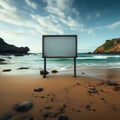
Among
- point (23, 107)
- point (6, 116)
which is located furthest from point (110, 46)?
point (6, 116)

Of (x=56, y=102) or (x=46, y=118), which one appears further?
(x=56, y=102)

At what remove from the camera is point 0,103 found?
4.33 meters

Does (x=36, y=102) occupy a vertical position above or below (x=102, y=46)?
below

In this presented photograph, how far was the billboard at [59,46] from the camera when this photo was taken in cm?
823

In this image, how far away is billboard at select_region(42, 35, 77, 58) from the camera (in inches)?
324

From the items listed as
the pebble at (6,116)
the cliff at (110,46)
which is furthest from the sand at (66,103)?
the cliff at (110,46)

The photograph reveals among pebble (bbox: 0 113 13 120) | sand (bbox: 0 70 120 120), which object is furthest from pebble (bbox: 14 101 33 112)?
pebble (bbox: 0 113 13 120)

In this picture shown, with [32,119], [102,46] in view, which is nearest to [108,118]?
[32,119]

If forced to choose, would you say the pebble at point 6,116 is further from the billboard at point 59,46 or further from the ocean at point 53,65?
the ocean at point 53,65

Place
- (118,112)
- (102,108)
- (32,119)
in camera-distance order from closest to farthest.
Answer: (32,119), (118,112), (102,108)

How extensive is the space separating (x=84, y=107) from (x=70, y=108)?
0.37m

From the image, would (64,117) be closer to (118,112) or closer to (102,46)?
(118,112)

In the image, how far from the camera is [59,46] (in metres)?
8.34

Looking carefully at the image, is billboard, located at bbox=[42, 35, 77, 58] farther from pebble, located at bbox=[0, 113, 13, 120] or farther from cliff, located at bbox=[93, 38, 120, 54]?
cliff, located at bbox=[93, 38, 120, 54]
